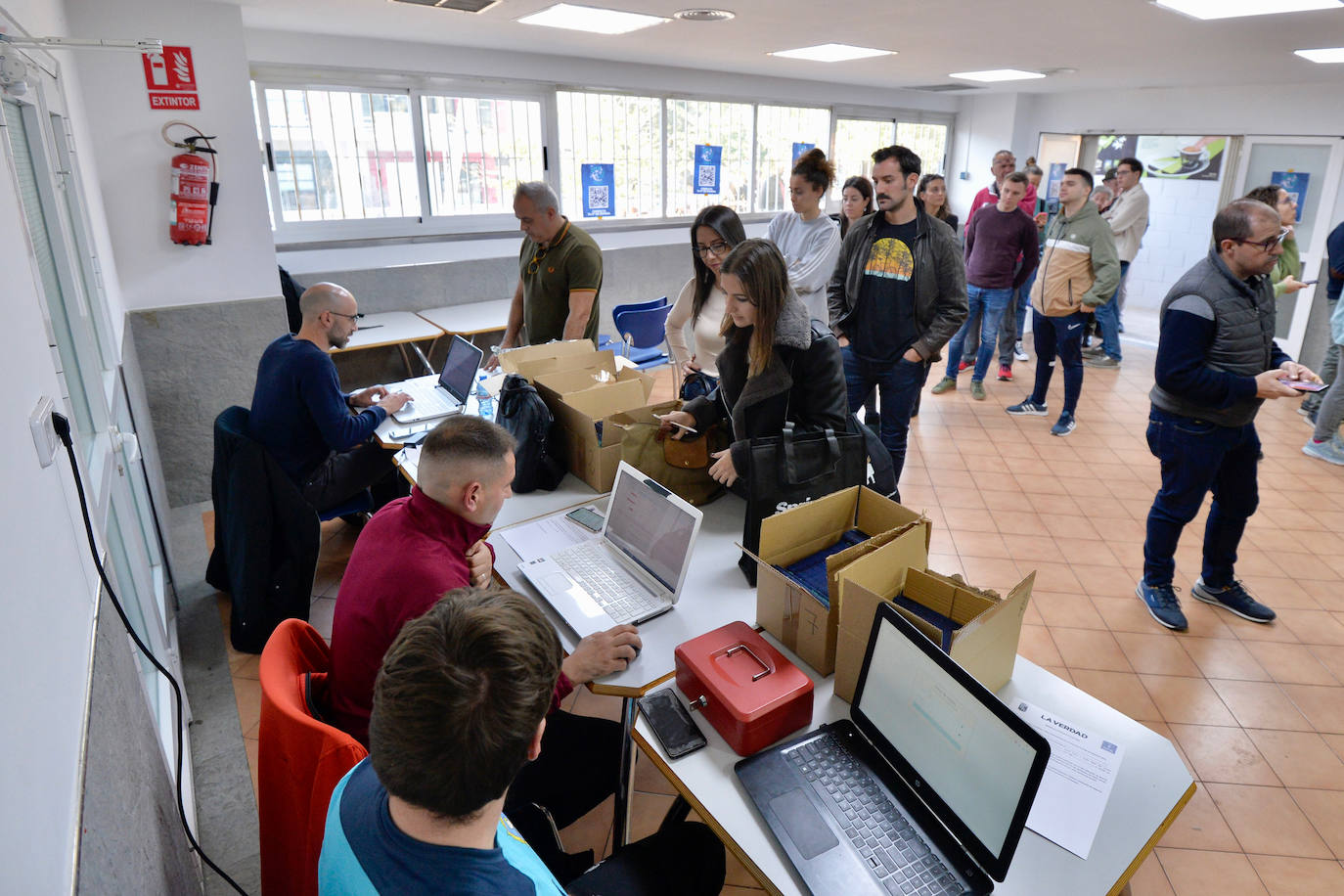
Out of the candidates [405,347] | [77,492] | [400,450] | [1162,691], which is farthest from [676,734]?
[405,347]

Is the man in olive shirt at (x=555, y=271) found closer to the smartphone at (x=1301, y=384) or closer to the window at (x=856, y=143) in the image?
the smartphone at (x=1301, y=384)

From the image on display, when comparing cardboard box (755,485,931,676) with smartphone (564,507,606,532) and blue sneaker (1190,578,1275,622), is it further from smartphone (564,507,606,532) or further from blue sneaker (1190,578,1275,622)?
blue sneaker (1190,578,1275,622)

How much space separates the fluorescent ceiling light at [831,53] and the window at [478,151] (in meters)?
1.98

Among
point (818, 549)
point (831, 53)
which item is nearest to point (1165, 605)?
point (818, 549)

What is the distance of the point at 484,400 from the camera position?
3.59 m

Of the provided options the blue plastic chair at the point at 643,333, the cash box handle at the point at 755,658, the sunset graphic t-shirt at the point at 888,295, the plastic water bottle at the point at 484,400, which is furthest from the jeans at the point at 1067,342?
the cash box handle at the point at 755,658

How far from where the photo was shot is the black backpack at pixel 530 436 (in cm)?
266

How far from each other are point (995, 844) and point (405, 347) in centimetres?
480

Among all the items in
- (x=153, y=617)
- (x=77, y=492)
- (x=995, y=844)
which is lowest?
(x=153, y=617)

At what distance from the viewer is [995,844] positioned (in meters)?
1.23

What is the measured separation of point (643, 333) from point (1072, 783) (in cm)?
392

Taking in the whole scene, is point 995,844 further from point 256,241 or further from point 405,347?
point 405,347

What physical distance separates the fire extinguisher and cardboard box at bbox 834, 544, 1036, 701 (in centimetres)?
391

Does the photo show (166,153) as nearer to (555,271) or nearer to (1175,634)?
(555,271)
